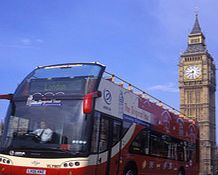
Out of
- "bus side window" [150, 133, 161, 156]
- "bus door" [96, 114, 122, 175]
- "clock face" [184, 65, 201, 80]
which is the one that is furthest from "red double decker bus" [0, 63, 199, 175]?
"clock face" [184, 65, 201, 80]

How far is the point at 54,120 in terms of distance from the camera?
9164mm

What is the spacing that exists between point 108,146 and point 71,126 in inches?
53.4

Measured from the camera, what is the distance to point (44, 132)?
29.7ft

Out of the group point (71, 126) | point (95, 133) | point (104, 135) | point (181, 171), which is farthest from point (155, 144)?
point (71, 126)

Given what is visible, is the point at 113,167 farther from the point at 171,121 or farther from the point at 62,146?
the point at 171,121

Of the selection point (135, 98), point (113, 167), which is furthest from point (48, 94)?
point (135, 98)

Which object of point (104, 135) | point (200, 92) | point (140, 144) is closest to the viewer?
point (104, 135)

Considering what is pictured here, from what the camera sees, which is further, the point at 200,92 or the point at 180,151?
the point at 200,92

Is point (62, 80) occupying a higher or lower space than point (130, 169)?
higher

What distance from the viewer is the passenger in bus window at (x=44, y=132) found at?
8992 mm

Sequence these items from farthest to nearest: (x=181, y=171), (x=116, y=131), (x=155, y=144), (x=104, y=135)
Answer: (x=181, y=171) < (x=155, y=144) < (x=116, y=131) < (x=104, y=135)

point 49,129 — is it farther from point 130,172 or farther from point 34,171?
point 130,172

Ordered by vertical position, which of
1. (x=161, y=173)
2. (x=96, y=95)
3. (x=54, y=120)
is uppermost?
(x=96, y=95)

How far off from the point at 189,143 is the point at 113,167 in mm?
7421
